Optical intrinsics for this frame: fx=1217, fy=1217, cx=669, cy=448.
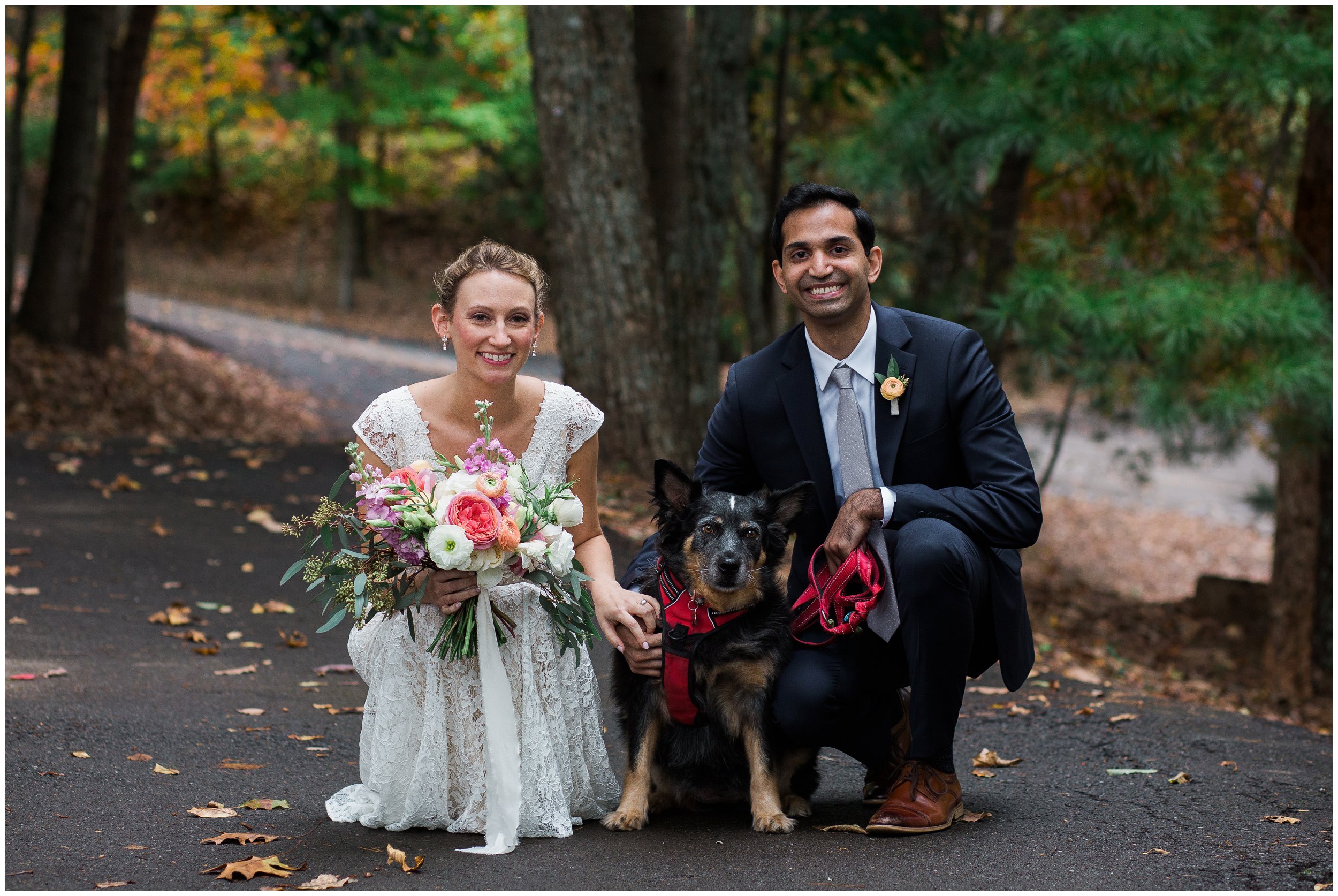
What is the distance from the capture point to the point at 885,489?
3.88 m

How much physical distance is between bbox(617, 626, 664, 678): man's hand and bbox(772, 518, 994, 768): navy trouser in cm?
39

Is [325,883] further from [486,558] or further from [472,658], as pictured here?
[486,558]

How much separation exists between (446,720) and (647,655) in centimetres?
69

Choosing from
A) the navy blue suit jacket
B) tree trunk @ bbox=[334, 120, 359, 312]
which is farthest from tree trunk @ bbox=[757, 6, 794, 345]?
tree trunk @ bbox=[334, 120, 359, 312]

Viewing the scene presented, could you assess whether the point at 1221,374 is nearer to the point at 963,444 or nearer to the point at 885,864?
the point at 963,444

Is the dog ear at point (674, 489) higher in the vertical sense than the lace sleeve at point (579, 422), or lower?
lower

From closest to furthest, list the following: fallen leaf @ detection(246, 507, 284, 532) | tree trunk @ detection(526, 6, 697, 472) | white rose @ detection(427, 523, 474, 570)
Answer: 1. white rose @ detection(427, 523, 474, 570)
2. fallen leaf @ detection(246, 507, 284, 532)
3. tree trunk @ detection(526, 6, 697, 472)

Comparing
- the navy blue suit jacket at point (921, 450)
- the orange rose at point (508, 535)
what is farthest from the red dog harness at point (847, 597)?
the orange rose at point (508, 535)

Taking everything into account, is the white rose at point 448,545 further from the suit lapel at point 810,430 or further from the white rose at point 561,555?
the suit lapel at point 810,430

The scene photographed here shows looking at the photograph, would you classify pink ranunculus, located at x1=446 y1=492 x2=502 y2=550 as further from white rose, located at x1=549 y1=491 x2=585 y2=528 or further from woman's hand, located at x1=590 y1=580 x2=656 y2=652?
woman's hand, located at x1=590 y1=580 x2=656 y2=652

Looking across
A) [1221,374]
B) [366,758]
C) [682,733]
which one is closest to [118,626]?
[366,758]

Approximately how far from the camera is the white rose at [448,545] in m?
3.45

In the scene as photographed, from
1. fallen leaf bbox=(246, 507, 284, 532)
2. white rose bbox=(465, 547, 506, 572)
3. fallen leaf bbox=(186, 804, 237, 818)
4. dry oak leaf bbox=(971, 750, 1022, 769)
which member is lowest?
fallen leaf bbox=(186, 804, 237, 818)

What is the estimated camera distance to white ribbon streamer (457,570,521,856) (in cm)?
370
